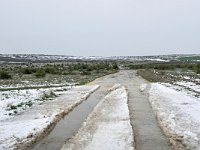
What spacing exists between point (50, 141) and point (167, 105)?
36.4ft

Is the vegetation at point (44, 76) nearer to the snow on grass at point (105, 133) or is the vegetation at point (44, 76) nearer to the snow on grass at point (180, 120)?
the snow on grass at point (180, 120)

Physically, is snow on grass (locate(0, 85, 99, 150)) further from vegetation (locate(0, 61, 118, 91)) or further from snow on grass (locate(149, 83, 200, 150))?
vegetation (locate(0, 61, 118, 91))

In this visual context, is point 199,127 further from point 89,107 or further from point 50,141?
point 89,107

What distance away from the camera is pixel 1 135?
48.3 feet

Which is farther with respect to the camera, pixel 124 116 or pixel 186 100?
pixel 186 100

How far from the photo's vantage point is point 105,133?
47.8 ft

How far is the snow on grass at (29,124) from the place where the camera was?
13523 mm

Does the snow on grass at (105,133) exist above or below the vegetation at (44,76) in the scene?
above

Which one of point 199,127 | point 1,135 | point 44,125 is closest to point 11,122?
point 44,125

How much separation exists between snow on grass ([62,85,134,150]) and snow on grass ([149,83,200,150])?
59.6 inches

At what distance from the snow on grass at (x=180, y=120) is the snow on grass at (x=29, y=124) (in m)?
4.69

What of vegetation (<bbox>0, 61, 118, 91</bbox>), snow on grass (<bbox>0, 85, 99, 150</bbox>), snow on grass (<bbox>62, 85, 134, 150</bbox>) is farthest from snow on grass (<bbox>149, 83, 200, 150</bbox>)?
vegetation (<bbox>0, 61, 118, 91</bbox>)

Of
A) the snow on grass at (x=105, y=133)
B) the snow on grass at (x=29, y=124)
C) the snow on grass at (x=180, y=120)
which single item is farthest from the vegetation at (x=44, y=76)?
the snow on grass at (x=105, y=133)

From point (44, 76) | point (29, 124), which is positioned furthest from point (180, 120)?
point (44, 76)
